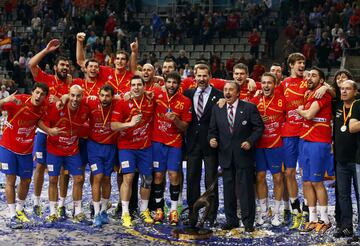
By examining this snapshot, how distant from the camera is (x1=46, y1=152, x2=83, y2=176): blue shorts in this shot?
33.1ft

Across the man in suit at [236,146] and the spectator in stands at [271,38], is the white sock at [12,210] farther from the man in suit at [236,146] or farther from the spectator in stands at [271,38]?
the spectator in stands at [271,38]

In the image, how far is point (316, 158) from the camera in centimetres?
948

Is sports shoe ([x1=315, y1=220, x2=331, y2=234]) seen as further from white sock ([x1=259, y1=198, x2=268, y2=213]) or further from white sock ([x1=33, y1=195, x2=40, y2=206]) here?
white sock ([x1=33, y1=195, x2=40, y2=206])

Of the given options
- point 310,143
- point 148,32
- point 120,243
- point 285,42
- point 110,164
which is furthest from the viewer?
point 148,32

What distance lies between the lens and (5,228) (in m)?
9.67

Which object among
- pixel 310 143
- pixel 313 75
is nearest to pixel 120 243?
pixel 310 143

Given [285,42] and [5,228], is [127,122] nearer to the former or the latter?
[5,228]

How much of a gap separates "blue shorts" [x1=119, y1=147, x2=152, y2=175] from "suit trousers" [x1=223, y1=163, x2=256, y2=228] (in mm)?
1126

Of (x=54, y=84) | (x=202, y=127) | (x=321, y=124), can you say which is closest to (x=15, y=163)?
(x=54, y=84)

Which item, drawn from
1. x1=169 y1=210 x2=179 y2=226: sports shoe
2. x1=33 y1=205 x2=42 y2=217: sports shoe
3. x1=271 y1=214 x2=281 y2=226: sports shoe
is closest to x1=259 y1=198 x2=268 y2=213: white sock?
x1=271 y1=214 x2=281 y2=226: sports shoe

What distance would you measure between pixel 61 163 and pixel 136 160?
1072 mm

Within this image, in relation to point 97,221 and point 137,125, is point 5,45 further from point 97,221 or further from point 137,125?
point 97,221

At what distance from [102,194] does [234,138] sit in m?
2.15

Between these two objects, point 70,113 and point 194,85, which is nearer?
point 70,113
